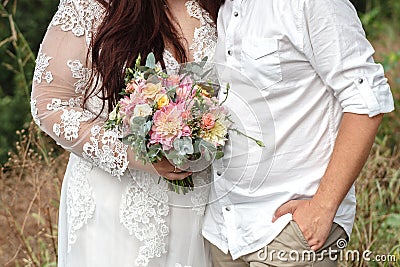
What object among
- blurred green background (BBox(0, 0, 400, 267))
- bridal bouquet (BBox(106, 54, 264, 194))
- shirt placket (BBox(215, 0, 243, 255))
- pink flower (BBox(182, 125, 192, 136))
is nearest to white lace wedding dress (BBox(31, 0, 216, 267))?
shirt placket (BBox(215, 0, 243, 255))

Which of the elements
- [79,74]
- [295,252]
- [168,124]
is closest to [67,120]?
[79,74]

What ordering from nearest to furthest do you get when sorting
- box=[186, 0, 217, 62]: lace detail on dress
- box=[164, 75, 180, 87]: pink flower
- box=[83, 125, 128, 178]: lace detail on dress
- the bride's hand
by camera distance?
box=[164, 75, 180, 87]: pink flower, the bride's hand, box=[83, 125, 128, 178]: lace detail on dress, box=[186, 0, 217, 62]: lace detail on dress

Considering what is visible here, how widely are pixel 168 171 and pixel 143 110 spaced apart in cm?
30

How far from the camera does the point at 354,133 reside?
2.54 meters

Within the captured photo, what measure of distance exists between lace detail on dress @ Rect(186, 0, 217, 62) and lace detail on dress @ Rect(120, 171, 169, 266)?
485 mm

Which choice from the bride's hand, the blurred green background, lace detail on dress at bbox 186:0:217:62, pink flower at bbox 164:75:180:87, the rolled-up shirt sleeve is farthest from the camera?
the blurred green background

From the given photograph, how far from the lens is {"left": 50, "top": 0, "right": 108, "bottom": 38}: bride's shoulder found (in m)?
2.91

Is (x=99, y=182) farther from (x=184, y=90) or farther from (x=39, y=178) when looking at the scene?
(x=39, y=178)

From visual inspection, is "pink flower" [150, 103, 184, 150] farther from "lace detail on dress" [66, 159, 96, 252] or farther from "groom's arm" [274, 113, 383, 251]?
"lace detail on dress" [66, 159, 96, 252]

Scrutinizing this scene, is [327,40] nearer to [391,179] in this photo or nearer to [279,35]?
[279,35]

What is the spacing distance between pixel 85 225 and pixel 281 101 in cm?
90

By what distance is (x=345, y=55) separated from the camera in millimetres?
2504

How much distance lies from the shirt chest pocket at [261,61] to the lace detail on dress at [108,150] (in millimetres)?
520

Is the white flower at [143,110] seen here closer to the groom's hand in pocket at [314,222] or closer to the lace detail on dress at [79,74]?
the lace detail on dress at [79,74]
